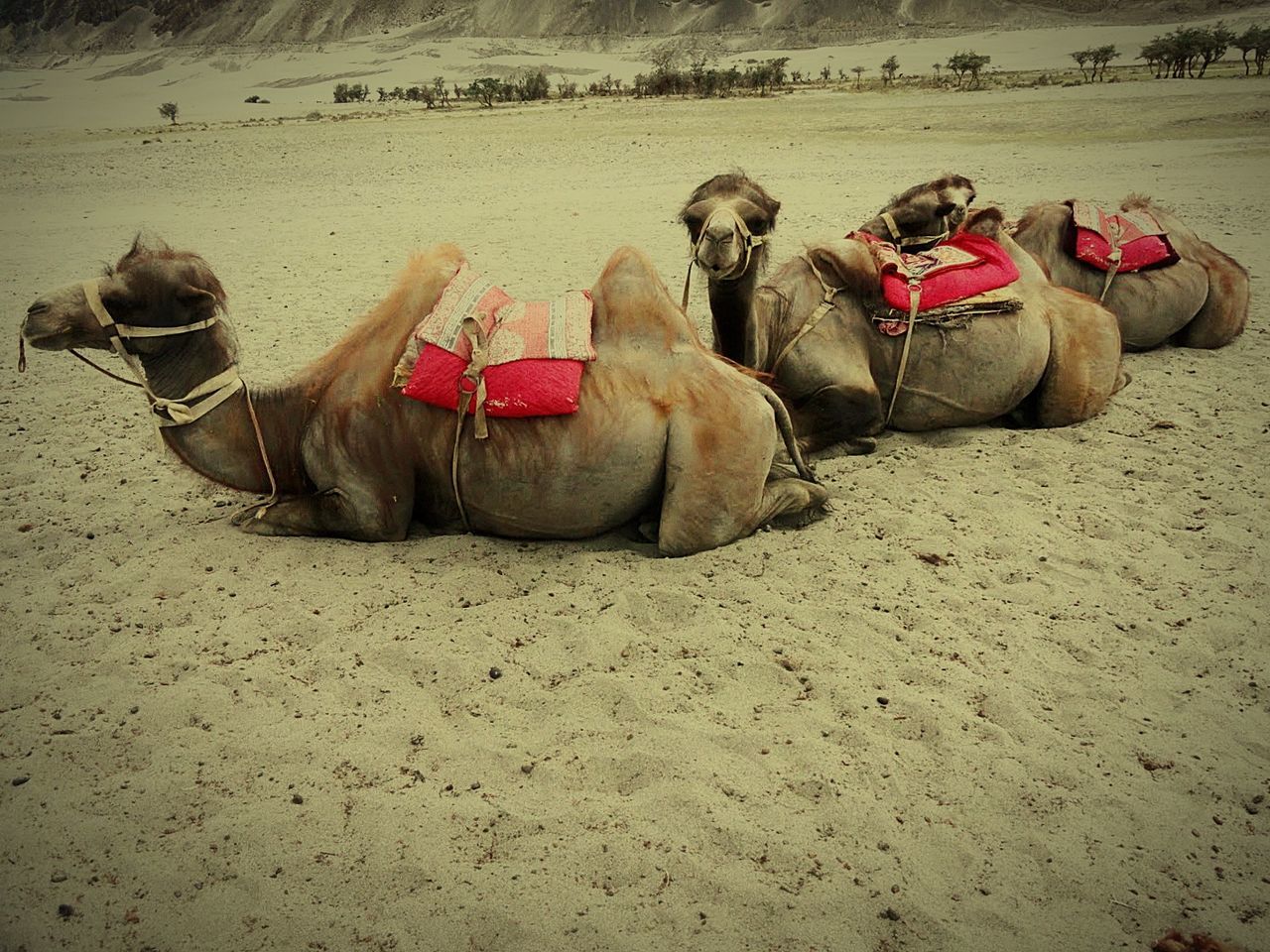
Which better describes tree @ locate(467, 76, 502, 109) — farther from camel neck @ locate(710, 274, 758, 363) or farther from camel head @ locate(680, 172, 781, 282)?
camel neck @ locate(710, 274, 758, 363)

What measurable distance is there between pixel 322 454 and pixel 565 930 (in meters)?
2.74

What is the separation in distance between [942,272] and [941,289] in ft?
0.55

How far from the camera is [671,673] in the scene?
A: 375cm

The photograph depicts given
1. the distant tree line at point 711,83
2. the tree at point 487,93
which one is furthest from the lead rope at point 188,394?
the distant tree line at point 711,83

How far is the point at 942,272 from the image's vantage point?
5859mm

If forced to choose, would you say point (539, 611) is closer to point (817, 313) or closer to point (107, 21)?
point (817, 313)

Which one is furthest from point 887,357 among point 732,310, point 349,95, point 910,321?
point 349,95

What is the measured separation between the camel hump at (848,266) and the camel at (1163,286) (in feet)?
6.25

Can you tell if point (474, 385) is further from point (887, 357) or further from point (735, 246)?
point (887, 357)

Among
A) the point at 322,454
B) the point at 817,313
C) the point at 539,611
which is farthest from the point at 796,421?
the point at 322,454

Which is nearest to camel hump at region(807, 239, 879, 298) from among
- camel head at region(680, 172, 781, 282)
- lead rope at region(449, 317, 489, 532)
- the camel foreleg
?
camel head at region(680, 172, 781, 282)

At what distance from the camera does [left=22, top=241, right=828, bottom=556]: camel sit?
4316 millimetres

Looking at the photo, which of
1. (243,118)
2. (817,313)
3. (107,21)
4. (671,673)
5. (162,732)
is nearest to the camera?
(162,732)

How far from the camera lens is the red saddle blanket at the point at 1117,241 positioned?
6.80m
